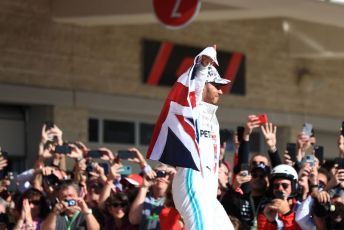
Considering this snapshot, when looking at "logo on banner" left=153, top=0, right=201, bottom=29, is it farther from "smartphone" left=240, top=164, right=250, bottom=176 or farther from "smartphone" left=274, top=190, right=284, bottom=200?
"smartphone" left=274, top=190, right=284, bottom=200

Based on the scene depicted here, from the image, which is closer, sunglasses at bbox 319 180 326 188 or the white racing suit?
the white racing suit

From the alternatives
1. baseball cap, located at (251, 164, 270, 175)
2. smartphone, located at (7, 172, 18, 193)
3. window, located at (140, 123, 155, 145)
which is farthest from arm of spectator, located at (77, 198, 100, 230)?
window, located at (140, 123, 155, 145)

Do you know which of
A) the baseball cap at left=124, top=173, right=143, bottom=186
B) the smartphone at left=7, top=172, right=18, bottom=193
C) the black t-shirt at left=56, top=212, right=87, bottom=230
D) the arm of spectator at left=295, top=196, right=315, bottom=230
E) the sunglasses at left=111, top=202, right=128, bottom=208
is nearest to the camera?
the arm of spectator at left=295, top=196, right=315, bottom=230

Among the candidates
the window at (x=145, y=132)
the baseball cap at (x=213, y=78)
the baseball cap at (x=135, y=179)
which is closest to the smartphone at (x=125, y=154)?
the baseball cap at (x=135, y=179)

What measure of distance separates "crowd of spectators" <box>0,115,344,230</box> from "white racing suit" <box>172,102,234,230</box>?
79cm

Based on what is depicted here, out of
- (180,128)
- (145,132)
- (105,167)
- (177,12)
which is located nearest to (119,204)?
(105,167)

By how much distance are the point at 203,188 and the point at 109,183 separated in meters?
2.90

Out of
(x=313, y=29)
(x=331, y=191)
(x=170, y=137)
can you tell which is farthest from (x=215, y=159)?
(x=313, y=29)

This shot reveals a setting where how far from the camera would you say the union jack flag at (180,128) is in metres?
9.58

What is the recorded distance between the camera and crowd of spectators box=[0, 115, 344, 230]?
10719 millimetres

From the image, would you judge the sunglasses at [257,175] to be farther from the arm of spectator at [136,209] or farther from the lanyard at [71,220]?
the lanyard at [71,220]

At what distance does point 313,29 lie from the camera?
896 inches

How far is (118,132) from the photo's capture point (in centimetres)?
2056

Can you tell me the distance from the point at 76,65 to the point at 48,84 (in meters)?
0.67
